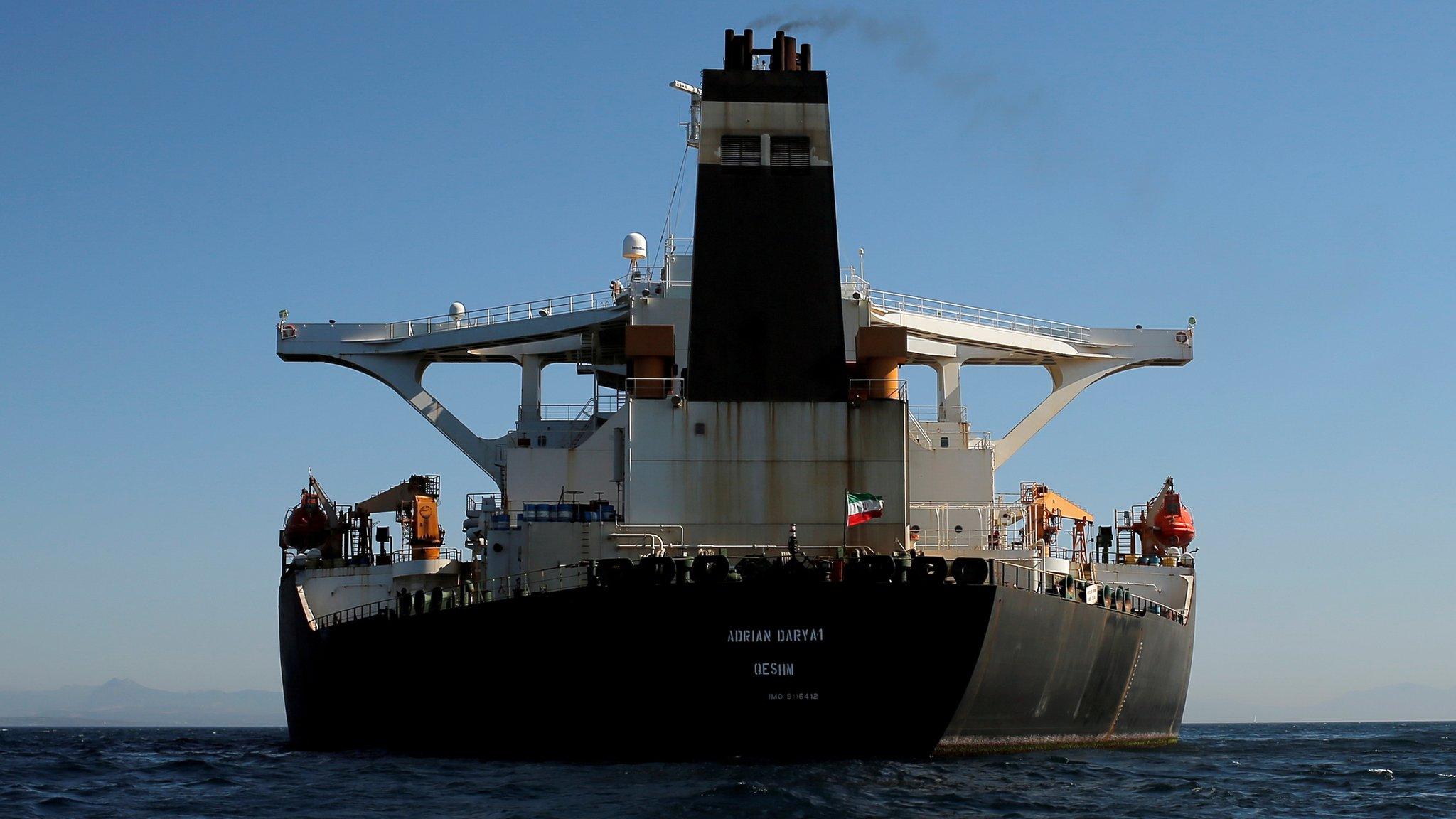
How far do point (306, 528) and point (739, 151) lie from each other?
18444 mm

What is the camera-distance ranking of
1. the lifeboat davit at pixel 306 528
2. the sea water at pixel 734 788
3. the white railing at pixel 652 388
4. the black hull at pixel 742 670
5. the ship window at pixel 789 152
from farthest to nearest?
the lifeboat davit at pixel 306 528 → the ship window at pixel 789 152 → the white railing at pixel 652 388 → the black hull at pixel 742 670 → the sea water at pixel 734 788

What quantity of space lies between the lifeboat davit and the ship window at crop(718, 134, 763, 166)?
59.1 ft

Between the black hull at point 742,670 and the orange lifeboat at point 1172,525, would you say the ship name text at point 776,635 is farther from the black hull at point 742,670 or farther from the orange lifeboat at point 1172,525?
the orange lifeboat at point 1172,525

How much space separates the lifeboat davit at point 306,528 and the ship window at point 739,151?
18.0 meters

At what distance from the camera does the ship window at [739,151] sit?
3158 centimetres

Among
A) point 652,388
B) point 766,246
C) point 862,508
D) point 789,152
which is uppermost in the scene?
point 789,152

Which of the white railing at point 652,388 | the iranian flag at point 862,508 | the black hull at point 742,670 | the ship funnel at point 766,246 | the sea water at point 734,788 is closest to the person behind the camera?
the sea water at point 734,788

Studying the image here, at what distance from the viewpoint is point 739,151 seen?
31719 millimetres

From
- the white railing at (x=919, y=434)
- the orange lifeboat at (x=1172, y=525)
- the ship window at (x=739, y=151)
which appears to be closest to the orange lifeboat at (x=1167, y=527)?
the orange lifeboat at (x=1172, y=525)

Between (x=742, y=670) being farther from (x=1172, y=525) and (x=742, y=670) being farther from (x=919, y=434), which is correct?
(x=1172, y=525)

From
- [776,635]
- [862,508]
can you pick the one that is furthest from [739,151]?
[776,635]

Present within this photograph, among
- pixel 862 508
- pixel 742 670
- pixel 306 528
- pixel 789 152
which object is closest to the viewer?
pixel 742 670

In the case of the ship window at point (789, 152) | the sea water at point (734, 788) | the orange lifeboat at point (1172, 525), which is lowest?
the sea water at point (734, 788)

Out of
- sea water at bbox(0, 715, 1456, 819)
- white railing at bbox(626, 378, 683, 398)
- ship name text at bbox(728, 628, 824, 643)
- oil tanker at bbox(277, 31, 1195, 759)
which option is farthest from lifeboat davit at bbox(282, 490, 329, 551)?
ship name text at bbox(728, 628, 824, 643)
